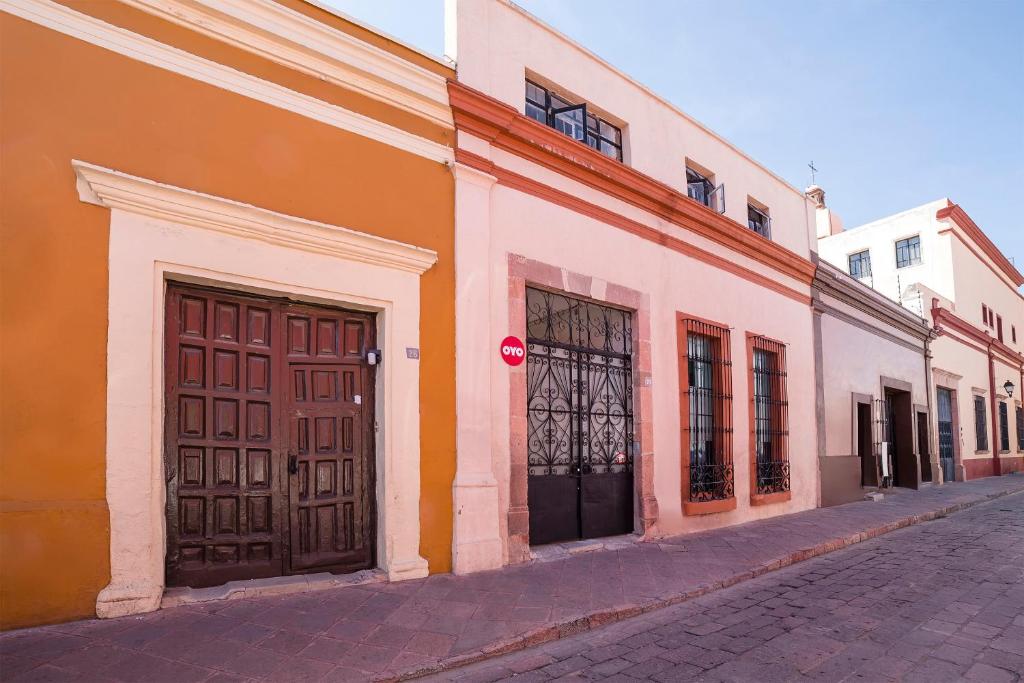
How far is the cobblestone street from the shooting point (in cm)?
405

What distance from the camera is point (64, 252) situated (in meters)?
4.59

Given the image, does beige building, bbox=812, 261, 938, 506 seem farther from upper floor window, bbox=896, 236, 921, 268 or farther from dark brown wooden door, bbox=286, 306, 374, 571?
dark brown wooden door, bbox=286, 306, 374, 571

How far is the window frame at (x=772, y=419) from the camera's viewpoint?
1104 centimetres

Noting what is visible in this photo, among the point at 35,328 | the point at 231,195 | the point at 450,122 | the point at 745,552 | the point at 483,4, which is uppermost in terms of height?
the point at 483,4

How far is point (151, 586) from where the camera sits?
4.69 meters

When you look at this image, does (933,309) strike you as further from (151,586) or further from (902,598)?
(151,586)

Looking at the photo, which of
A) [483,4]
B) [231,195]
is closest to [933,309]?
[483,4]

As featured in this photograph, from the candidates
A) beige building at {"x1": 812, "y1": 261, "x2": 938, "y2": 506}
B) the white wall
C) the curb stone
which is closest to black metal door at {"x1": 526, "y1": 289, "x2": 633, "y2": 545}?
the curb stone

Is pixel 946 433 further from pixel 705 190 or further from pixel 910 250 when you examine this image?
pixel 705 190

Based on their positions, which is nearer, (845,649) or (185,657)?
(185,657)

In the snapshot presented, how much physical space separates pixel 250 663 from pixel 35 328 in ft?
8.89

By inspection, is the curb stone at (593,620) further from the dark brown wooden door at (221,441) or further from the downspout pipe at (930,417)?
the downspout pipe at (930,417)

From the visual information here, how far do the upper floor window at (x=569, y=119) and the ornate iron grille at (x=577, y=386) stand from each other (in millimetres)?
2274

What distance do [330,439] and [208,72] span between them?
3298 millimetres
